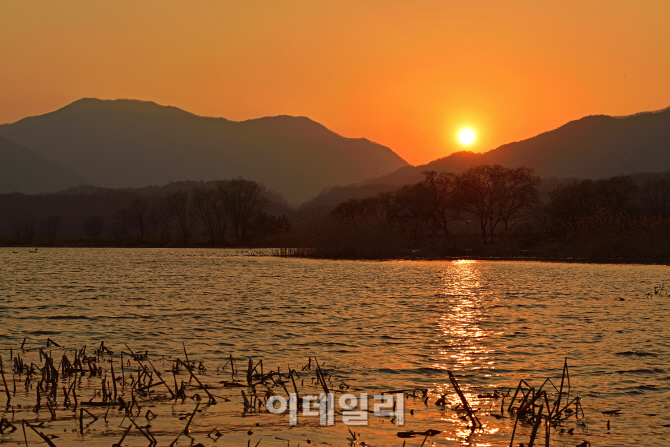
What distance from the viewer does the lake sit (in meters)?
8.87

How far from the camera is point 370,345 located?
641 inches

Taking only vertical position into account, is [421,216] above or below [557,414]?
above

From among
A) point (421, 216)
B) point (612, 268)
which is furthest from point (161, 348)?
point (421, 216)

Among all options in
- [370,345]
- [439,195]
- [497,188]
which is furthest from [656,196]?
[370,345]

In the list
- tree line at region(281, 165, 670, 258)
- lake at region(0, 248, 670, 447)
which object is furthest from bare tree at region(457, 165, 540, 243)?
lake at region(0, 248, 670, 447)

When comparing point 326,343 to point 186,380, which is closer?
point 186,380

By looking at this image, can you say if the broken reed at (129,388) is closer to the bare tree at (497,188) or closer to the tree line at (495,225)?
the tree line at (495,225)

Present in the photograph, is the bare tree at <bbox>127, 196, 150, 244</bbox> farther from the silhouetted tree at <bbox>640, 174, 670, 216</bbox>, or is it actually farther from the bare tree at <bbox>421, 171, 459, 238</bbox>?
the silhouetted tree at <bbox>640, 174, 670, 216</bbox>

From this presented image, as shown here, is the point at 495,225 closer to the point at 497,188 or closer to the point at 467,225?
the point at 497,188

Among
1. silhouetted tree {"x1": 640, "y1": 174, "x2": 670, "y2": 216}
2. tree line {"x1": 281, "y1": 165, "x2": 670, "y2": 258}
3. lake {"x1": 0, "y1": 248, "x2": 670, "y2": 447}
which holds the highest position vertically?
silhouetted tree {"x1": 640, "y1": 174, "x2": 670, "y2": 216}

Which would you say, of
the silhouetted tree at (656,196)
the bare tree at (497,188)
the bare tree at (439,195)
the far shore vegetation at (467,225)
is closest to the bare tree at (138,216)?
the far shore vegetation at (467,225)

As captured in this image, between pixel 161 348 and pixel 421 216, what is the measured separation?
304 ft

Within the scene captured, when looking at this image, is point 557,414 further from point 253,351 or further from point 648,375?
point 253,351

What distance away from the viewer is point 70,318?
21.6m
